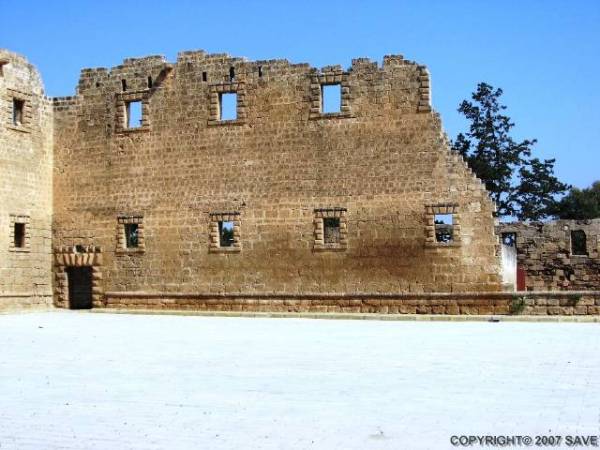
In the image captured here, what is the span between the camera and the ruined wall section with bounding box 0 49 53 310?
20141 millimetres

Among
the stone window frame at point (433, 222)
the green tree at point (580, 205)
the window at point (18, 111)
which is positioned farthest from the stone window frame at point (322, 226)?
the green tree at point (580, 205)

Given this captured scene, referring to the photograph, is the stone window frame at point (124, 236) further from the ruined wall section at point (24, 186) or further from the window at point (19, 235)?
the window at point (19, 235)

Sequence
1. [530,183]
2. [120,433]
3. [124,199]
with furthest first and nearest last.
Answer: [530,183] → [124,199] → [120,433]

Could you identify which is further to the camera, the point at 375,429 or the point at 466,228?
the point at 466,228

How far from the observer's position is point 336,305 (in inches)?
746

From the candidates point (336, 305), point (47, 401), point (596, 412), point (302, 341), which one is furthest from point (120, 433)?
point (336, 305)

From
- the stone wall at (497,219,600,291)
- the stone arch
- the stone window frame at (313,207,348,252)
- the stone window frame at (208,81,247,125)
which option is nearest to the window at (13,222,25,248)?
the stone arch

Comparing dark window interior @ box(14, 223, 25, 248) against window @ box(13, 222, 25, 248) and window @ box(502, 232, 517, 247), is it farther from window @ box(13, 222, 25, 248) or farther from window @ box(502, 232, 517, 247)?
window @ box(502, 232, 517, 247)

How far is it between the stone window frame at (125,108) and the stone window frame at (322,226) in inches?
220

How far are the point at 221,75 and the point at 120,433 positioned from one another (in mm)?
15934

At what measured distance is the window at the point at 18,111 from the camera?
20.8m

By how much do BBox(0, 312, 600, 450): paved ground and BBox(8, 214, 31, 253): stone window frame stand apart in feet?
25.6

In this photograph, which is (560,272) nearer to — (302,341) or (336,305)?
(336,305)

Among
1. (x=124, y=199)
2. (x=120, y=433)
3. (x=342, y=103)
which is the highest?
(x=342, y=103)
